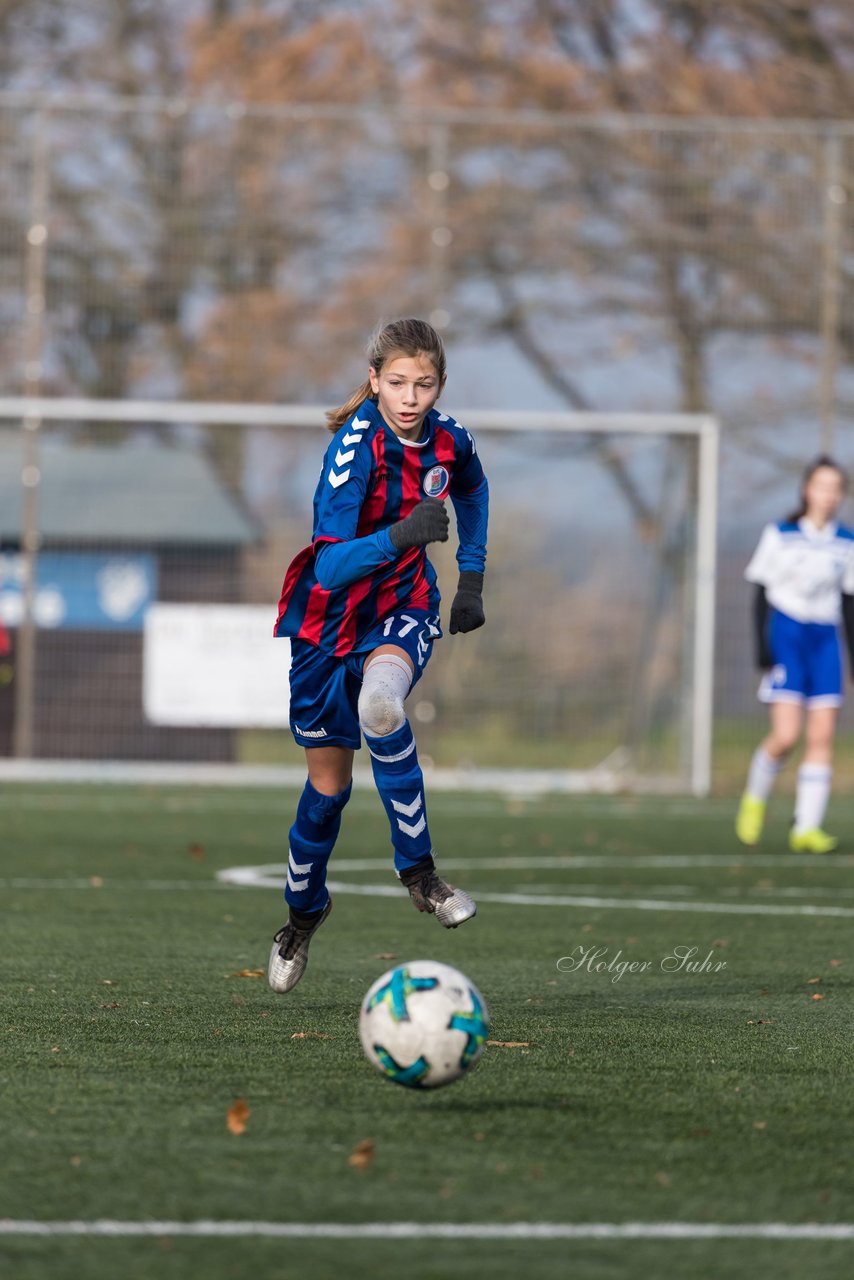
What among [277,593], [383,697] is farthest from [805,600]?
[383,697]

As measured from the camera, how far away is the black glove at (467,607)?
5590 mm

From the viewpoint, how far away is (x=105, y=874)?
30.0 ft

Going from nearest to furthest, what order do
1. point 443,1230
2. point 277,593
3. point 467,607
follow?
point 443,1230
point 467,607
point 277,593

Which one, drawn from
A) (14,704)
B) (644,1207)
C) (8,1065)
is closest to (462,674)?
(14,704)

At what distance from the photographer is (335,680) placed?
217 inches

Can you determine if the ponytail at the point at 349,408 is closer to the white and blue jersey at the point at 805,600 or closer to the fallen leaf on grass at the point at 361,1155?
the fallen leaf on grass at the point at 361,1155

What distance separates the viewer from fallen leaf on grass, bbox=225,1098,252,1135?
3.79 metres

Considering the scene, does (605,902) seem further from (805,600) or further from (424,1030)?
(424,1030)

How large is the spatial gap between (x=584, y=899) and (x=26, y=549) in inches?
329

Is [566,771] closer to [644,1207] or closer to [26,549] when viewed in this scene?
[26,549]

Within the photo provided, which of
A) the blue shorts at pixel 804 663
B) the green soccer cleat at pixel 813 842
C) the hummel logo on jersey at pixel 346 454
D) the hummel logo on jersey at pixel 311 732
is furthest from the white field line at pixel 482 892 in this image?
the hummel logo on jersey at pixel 346 454

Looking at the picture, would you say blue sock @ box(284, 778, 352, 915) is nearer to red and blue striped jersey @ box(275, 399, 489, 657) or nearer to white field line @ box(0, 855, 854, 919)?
red and blue striped jersey @ box(275, 399, 489, 657)

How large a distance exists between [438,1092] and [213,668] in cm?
1137

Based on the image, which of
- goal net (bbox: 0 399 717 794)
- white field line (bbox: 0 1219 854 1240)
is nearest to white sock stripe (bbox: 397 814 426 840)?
white field line (bbox: 0 1219 854 1240)
